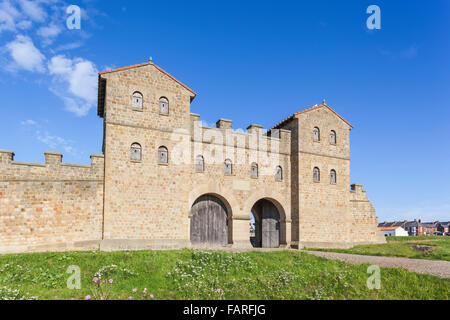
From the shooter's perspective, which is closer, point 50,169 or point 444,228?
point 50,169

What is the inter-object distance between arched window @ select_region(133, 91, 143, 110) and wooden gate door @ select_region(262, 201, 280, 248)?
10.5 metres

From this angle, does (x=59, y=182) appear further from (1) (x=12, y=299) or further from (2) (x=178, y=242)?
(1) (x=12, y=299)

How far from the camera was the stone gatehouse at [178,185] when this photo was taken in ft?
56.2

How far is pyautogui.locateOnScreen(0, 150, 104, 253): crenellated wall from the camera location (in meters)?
16.3

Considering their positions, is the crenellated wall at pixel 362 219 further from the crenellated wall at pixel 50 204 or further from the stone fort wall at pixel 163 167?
the crenellated wall at pixel 50 204

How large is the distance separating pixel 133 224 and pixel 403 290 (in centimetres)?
1228

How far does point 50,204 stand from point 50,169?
1.65 m

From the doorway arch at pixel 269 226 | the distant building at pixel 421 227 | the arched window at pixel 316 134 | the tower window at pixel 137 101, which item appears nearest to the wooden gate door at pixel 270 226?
the doorway arch at pixel 269 226

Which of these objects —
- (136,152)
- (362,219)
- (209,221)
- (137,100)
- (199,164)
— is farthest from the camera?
(362,219)

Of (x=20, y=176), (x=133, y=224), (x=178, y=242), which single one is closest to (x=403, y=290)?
(x=178, y=242)

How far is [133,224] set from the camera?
18422mm

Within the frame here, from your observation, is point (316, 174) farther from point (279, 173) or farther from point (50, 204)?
point (50, 204)

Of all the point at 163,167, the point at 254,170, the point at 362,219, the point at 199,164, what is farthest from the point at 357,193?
the point at 163,167

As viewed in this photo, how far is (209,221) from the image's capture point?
21.3 m
